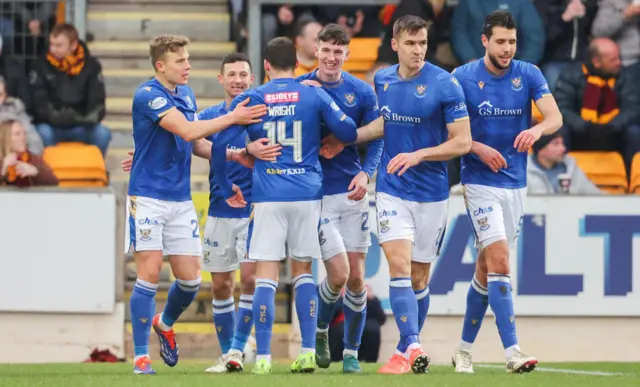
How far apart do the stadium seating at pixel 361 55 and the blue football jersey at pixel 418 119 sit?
19.5 feet

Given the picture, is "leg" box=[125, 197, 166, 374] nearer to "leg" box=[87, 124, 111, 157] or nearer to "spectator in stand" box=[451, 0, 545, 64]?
"leg" box=[87, 124, 111, 157]

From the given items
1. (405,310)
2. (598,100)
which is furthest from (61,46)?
(405,310)

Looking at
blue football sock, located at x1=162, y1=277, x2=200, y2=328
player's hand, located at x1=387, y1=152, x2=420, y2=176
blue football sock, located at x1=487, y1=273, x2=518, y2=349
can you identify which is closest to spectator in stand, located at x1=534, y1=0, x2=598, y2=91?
blue football sock, located at x1=487, y1=273, x2=518, y2=349

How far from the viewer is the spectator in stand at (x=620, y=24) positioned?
17.0 m

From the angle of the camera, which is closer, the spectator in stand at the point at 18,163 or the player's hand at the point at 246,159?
the player's hand at the point at 246,159

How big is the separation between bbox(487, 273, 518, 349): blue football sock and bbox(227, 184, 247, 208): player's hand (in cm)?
191

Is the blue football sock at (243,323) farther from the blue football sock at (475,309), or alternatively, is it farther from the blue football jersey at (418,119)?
the blue football sock at (475,309)

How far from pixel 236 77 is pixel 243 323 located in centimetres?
179

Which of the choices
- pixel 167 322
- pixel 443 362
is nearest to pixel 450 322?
pixel 443 362

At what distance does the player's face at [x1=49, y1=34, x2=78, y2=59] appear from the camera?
53.5 feet

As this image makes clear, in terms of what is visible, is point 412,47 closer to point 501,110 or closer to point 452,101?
point 452,101

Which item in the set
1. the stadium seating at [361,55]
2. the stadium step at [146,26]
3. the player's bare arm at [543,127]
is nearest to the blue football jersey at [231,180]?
the player's bare arm at [543,127]

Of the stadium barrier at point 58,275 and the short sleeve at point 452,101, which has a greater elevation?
the short sleeve at point 452,101

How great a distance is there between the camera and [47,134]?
16266 millimetres
